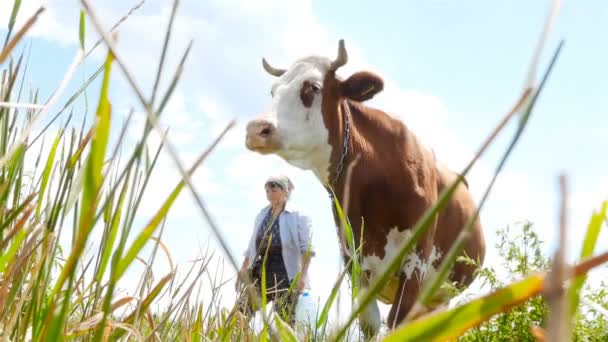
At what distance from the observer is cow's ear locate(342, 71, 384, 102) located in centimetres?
481

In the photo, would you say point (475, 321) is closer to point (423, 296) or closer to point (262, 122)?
point (423, 296)

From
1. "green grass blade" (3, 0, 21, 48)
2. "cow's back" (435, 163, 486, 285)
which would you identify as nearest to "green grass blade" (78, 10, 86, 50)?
"green grass blade" (3, 0, 21, 48)

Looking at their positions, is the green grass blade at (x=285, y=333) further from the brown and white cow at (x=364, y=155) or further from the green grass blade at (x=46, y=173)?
the brown and white cow at (x=364, y=155)

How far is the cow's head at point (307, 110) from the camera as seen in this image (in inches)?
173

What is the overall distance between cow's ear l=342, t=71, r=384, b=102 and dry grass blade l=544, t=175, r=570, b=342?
15.2 feet

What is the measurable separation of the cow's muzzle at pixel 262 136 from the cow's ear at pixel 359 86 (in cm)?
68

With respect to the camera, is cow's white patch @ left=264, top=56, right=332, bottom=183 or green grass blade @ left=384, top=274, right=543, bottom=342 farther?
cow's white patch @ left=264, top=56, right=332, bottom=183

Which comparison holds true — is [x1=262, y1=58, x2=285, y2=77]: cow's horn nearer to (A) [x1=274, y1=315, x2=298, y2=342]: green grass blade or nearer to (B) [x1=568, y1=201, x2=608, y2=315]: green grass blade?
(A) [x1=274, y1=315, x2=298, y2=342]: green grass blade

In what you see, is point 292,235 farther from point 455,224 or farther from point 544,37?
point 544,37

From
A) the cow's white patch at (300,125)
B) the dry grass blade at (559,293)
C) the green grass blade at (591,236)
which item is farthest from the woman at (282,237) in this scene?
the dry grass blade at (559,293)

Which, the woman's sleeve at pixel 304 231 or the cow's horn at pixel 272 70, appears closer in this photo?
the woman's sleeve at pixel 304 231

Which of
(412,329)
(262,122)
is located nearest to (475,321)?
(412,329)

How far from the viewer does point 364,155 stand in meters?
4.77

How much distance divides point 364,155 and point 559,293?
457 cm
